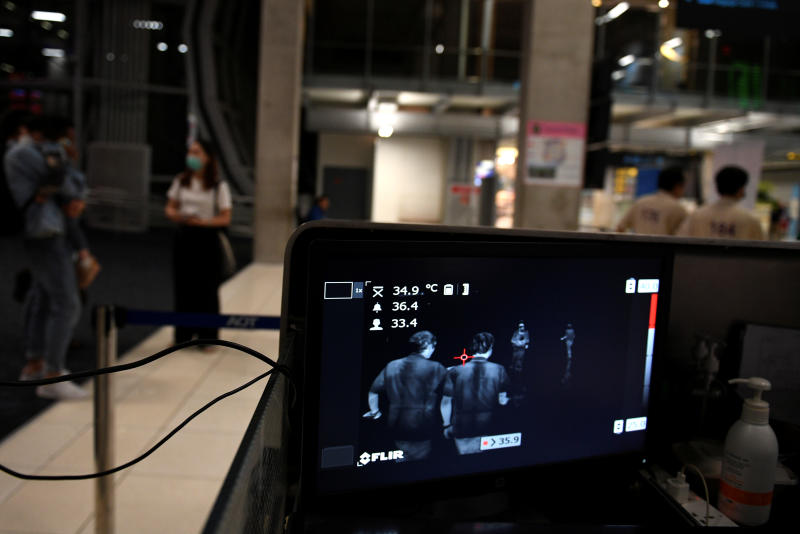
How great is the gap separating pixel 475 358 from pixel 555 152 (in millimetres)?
5028

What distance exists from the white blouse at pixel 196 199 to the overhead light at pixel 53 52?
36.0ft

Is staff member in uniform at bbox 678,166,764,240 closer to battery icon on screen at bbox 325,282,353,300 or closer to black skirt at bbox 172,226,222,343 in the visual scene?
black skirt at bbox 172,226,222,343

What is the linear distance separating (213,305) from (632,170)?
41.9 feet

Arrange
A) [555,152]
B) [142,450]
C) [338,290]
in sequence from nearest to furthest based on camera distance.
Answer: [338,290]
[142,450]
[555,152]

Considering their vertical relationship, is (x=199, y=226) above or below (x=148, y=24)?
below

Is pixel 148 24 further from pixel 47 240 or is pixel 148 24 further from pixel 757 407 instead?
pixel 757 407

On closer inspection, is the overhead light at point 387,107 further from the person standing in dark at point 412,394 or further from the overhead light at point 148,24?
the person standing in dark at point 412,394

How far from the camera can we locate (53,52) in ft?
43.6

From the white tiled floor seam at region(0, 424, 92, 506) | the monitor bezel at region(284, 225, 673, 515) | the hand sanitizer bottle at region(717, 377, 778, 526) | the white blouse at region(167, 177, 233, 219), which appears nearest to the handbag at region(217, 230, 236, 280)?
the white blouse at region(167, 177, 233, 219)

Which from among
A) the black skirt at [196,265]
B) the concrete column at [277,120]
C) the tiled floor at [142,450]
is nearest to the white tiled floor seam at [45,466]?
the tiled floor at [142,450]

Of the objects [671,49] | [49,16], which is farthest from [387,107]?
[49,16]

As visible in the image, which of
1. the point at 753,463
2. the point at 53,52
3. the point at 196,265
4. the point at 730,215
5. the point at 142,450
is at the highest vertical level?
the point at 53,52

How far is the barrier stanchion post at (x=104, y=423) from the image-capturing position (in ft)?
7.55

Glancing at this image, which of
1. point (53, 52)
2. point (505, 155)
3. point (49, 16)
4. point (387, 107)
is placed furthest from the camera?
point (505, 155)
